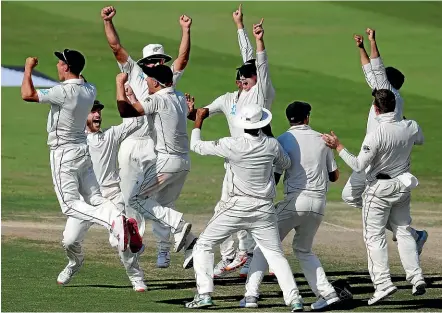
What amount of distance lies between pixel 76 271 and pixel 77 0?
70.2 feet

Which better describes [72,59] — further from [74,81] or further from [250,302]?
[250,302]

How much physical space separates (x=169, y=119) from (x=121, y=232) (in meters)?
1.47

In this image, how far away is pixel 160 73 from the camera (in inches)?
548

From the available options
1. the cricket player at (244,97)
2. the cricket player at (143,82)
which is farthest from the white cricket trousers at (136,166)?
the cricket player at (244,97)

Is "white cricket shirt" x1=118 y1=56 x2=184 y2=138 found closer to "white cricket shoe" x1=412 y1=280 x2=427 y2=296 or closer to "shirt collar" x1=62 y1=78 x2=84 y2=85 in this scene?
"shirt collar" x1=62 y1=78 x2=84 y2=85

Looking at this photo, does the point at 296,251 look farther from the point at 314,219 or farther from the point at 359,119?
the point at 359,119

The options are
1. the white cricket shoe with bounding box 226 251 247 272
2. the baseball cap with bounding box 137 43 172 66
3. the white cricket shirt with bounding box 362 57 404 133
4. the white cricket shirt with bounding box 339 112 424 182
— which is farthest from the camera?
the baseball cap with bounding box 137 43 172 66

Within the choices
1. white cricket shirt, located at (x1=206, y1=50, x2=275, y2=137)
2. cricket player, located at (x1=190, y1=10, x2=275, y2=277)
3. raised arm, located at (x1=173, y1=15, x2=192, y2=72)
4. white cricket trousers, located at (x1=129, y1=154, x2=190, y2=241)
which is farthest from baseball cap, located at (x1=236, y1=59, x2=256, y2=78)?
white cricket trousers, located at (x1=129, y1=154, x2=190, y2=241)

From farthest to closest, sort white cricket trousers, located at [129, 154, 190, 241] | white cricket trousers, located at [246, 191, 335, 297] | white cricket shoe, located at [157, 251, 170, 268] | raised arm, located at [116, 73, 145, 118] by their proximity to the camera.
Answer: white cricket shoe, located at [157, 251, 170, 268] < white cricket trousers, located at [129, 154, 190, 241] < raised arm, located at [116, 73, 145, 118] < white cricket trousers, located at [246, 191, 335, 297]

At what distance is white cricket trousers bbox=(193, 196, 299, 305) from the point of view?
498 inches

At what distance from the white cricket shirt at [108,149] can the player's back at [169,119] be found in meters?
0.89

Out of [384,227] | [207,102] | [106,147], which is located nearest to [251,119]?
[384,227]

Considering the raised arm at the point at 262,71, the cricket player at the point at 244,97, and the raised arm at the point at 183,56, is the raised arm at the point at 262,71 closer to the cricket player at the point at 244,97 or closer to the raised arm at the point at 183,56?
the cricket player at the point at 244,97

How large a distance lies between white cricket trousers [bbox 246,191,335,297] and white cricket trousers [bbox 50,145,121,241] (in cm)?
154
